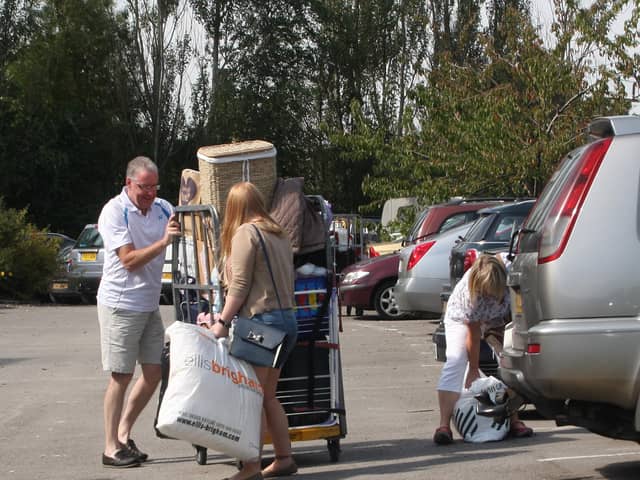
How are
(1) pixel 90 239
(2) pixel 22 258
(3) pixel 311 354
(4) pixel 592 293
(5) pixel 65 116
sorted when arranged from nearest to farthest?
(4) pixel 592 293
(3) pixel 311 354
(2) pixel 22 258
(1) pixel 90 239
(5) pixel 65 116

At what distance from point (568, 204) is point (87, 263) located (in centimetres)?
2076

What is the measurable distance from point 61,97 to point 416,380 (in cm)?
3110

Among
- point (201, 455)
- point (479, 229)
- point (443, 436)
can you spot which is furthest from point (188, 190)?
point (479, 229)

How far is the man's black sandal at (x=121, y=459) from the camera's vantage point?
7.81m

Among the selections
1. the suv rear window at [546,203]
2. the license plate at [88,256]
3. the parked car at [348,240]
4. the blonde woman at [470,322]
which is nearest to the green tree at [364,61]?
the parked car at [348,240]

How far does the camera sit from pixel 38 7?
43.0 m

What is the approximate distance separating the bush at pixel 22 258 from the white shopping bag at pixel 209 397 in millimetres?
19603

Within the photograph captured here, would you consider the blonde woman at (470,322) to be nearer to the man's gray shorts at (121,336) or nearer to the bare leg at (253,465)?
the bare leg at (253,465)

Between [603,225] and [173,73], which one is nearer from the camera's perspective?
[603,225]

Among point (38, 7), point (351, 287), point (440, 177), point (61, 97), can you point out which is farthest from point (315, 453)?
point (38, 7)

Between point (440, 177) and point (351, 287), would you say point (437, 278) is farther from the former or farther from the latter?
point (440, 177)

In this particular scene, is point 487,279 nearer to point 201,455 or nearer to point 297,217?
point 297,217

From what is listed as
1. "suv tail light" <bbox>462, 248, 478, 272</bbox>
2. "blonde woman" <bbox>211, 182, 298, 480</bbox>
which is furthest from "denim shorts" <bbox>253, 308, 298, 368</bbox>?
"suv tail light" <bbox>462, 248, 478, 272</bbox>

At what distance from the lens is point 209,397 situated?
6504 mm
